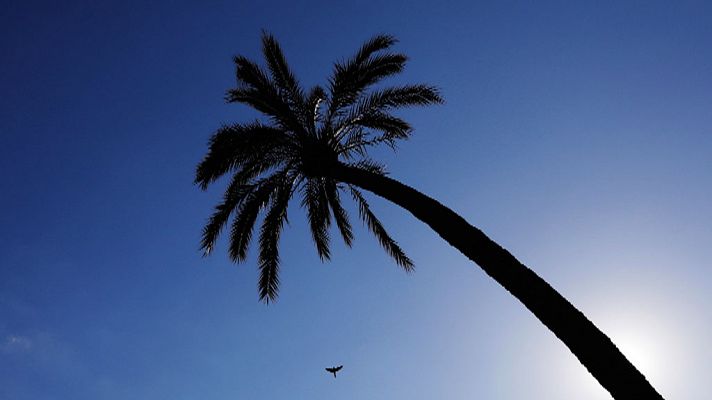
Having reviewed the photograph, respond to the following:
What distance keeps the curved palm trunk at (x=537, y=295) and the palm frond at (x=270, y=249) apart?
412 centimetres

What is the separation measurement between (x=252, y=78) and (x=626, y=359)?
9135 mm

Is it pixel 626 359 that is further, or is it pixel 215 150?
pixel 215 150

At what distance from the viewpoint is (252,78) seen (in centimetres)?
1100

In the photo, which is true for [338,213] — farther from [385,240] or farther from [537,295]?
[537,295]

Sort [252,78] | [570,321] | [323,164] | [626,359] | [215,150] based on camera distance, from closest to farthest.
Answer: [626,359]
[570,321]
[323,164]
[215,150]
[252,78]

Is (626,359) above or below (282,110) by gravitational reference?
below

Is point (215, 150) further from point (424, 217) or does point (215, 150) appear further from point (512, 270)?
point (512, 270)

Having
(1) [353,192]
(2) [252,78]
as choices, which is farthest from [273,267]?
(2) [252,78]

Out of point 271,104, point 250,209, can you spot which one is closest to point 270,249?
point 250,209

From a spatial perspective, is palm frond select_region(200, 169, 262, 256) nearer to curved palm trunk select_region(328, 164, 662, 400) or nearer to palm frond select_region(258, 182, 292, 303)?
palm frond select_region(258, 182, 292, 303)

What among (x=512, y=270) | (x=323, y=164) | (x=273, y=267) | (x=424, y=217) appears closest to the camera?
(x=512, y=270)

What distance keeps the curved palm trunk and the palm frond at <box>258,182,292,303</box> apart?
4.12 meters

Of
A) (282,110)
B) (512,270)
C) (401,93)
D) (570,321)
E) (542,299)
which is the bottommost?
(570,321)

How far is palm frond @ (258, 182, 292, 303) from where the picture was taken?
11555 millimetres
